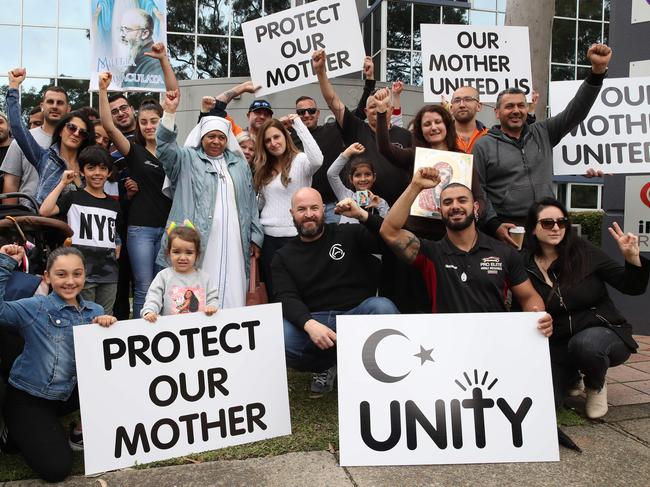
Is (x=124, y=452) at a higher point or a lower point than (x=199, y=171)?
lower

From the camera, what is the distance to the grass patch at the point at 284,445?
135 inches

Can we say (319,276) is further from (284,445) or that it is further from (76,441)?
(76,441)

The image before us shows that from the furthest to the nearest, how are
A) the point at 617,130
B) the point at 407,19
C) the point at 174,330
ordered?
the point at 407,19 → the point at 617,130 → the point at 174,330

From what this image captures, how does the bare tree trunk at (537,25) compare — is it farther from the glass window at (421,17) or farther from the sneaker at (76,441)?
the glass window at (421,17)

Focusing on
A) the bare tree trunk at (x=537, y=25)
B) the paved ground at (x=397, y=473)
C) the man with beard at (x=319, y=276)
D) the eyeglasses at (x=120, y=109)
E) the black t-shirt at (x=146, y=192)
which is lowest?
the paved ground at (x=397, y=473)

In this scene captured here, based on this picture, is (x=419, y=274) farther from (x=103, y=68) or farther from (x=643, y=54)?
(x=103, y=68)

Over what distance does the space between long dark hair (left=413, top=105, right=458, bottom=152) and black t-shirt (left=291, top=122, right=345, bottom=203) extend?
0.78 m

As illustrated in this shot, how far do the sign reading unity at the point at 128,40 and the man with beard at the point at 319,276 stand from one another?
425cm

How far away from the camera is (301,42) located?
588cm

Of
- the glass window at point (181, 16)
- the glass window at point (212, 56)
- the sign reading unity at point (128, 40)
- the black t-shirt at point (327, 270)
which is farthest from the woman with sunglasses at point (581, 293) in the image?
the glass window at point (181, 16)

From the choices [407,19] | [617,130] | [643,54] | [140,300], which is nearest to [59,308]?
[140,300]

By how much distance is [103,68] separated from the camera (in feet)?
30.2

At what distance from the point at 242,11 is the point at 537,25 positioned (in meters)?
15.1

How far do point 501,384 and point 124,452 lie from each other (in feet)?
7.04
